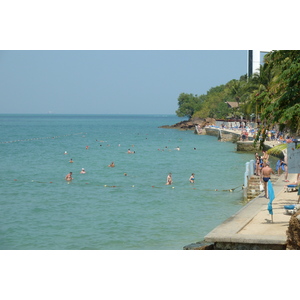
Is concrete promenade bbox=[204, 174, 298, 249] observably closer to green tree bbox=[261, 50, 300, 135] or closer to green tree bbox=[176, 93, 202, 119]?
green tree bbox=[261, 50, 300, 135]

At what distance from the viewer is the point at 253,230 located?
11.6 meters

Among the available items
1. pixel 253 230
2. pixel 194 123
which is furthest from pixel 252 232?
pixel 194 123

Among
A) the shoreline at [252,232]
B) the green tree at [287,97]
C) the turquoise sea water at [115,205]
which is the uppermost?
the green tree at [287,97]

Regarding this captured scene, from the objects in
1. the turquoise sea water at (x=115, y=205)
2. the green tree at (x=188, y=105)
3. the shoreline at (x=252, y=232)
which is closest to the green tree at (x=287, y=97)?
the shoreline at (x=252, y=232)

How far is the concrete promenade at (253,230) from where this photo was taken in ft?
34.0

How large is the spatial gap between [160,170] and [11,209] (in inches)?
597

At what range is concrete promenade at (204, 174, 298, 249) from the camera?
34.0ft

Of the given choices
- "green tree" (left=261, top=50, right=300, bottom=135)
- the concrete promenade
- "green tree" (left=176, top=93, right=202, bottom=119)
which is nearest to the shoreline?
the concrete promenade

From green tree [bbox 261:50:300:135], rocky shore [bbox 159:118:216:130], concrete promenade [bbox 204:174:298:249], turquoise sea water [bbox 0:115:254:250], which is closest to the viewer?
concrete promenade [bbox 204:174:298:249]

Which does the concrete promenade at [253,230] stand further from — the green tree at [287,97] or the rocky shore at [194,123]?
the rocky shore at [194,123]

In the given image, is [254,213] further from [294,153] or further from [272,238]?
[272,238]

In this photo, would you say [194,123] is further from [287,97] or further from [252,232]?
[252,232]

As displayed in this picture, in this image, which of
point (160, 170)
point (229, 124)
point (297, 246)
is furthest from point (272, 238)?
point (229, 124)
